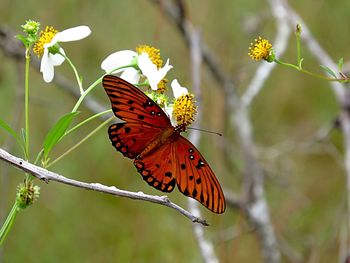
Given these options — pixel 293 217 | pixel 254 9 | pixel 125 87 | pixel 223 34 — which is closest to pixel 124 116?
pixel 125 87

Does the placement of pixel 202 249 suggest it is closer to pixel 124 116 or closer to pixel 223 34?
pixel 124 116

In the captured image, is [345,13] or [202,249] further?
[345,13]

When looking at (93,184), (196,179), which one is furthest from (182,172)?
(93,184)

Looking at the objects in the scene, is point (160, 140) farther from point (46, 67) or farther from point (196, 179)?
point (46, 67)

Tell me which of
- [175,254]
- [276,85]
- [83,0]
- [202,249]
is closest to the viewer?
[202,249]

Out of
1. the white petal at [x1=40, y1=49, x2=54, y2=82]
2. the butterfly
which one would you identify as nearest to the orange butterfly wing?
the butterfly
